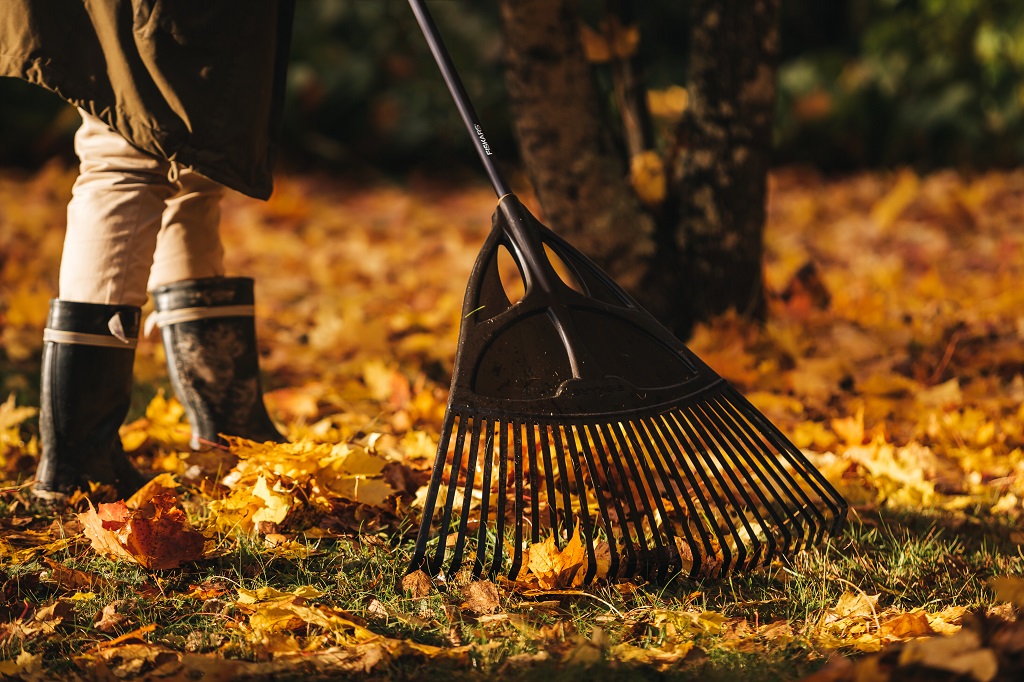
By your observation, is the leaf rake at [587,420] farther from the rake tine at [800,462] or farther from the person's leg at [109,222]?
the person's leg at [109,222]

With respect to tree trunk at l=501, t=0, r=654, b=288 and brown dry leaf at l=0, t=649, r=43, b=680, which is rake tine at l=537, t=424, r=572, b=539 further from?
tree trunk at l=501, t=0, r=654, b=288

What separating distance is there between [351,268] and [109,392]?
2583 millimetres

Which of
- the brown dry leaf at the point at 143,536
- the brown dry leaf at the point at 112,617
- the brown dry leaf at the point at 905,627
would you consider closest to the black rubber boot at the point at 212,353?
the brown dry leaf at the point at 143,536

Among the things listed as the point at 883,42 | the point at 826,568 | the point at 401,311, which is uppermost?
the point at 883,42

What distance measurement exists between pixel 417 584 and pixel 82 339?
0.82m

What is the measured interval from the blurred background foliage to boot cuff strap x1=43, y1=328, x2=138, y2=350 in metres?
3.86

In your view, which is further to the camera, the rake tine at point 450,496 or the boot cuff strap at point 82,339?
the boot cuff strap at point 82,339

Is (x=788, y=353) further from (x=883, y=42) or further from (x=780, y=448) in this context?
(x=883, y=42)

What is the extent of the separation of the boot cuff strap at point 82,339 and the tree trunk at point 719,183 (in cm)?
165

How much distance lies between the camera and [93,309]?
189 centimetres

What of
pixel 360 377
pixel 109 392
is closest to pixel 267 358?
pixel 360 377

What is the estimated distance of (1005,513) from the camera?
2.01 meters

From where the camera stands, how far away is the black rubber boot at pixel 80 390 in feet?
6.18

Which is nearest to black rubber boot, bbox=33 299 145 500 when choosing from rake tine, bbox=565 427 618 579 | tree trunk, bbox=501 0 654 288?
rake tine, bbox=565 427 618 579
